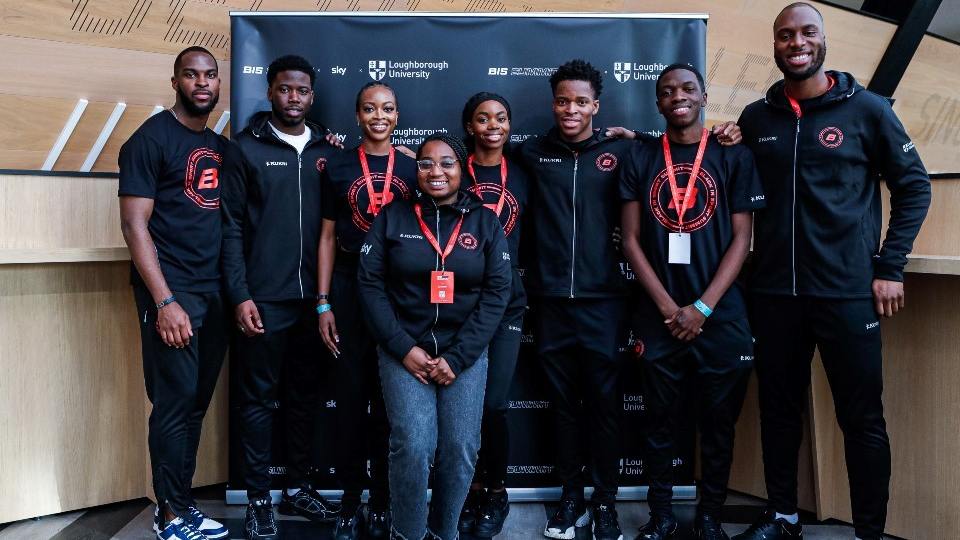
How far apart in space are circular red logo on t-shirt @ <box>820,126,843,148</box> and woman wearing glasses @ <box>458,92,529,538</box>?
106 centimetres

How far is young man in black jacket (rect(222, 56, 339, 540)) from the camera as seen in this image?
9.07 ft

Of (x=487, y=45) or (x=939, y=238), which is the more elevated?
(x=487, y=45)

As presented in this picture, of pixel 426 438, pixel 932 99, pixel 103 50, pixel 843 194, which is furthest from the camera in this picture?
pixel 932 99

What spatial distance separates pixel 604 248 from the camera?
9.31ft

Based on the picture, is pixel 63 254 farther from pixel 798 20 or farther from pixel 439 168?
pixel 798 20

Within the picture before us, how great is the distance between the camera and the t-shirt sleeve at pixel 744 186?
2.62m

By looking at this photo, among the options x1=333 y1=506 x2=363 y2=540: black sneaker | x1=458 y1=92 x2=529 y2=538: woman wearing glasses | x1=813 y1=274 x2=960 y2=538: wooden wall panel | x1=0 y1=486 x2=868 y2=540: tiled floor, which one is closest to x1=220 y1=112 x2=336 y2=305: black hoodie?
x1=458 y1=92 x2=529 y2=538: woman wearing glasses

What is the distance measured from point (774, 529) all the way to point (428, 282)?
1.62 meters

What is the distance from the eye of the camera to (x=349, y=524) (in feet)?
9.33

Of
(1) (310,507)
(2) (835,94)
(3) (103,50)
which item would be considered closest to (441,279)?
(1) (310,507)

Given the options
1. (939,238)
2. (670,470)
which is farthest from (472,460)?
(939,238)

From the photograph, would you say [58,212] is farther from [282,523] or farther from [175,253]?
[282,523]

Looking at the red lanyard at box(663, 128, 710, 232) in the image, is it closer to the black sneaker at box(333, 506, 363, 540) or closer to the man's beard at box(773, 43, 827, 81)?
the man's beard at box(773, 43, 827, 81)

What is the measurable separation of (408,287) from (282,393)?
3.59ft
